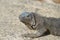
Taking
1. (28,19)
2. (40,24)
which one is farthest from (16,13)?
(40,24)

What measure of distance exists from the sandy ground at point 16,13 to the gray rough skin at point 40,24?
0.10 meters

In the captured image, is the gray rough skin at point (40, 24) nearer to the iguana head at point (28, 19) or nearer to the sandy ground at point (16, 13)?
the iguana head at point (28, 19)

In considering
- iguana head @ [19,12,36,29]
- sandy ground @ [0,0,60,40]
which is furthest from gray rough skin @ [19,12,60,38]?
sandy ground @ [0,0,60,40]

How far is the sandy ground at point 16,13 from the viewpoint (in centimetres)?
342

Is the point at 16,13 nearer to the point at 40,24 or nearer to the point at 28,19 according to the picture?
the point at 28,19

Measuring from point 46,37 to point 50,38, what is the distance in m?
0.08

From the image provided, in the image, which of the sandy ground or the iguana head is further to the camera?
the iguana head

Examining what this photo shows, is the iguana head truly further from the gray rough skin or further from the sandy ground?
the sandy ground

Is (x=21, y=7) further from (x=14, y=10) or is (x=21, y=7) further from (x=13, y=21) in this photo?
(x=13, y=21)

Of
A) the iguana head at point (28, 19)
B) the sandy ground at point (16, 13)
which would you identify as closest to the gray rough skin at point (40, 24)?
the iguana head at point (28, 19)

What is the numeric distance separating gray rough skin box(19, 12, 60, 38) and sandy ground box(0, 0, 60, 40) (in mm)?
102

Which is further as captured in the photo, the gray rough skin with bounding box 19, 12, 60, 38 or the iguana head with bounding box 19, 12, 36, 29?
the iguana head with bounding box 19, 12, 36, 29

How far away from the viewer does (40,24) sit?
11.7 feet

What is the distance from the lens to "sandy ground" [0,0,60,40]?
3422 mm
